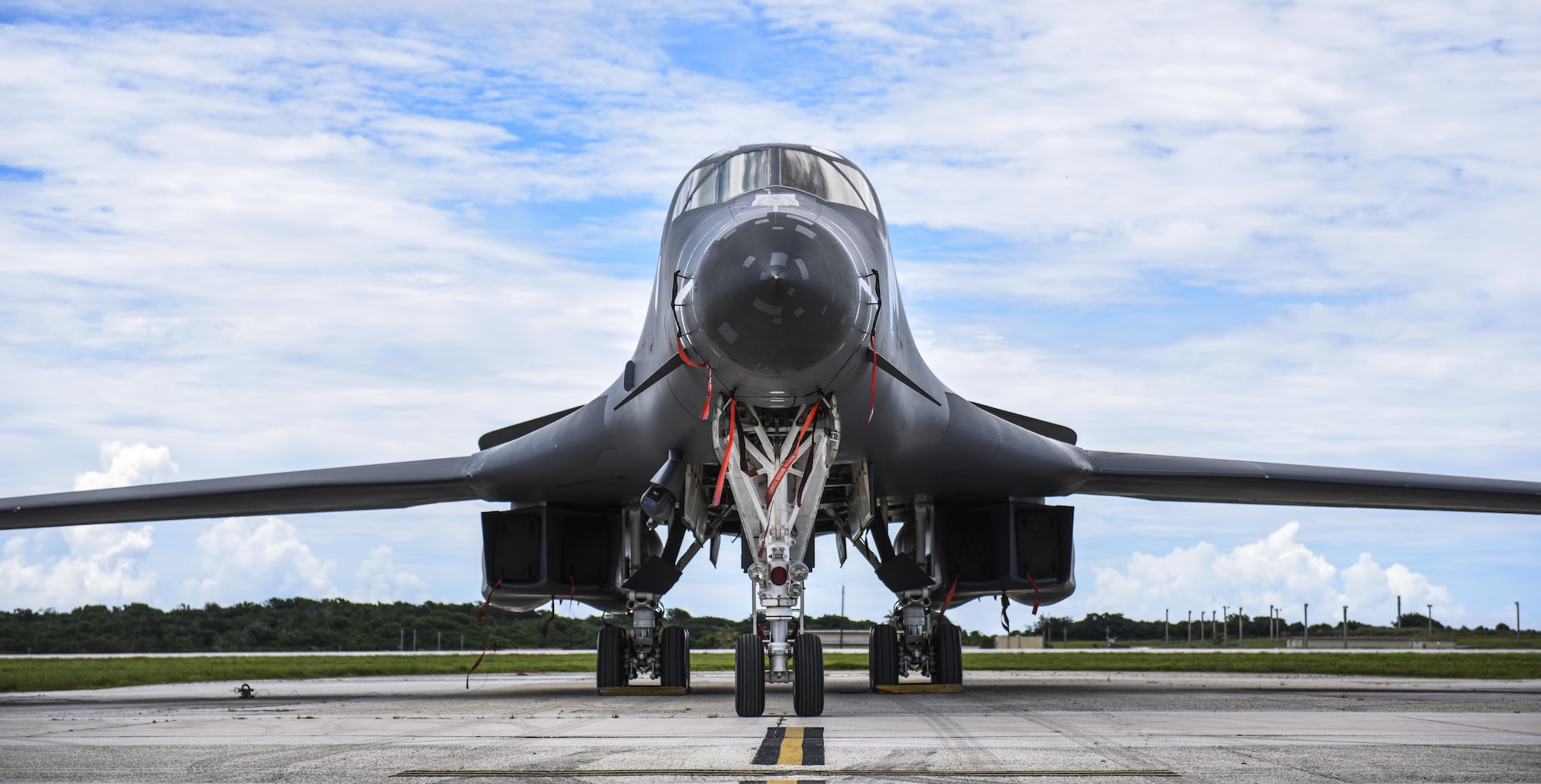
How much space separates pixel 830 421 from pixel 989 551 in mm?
5477

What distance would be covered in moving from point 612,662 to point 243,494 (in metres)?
4.51

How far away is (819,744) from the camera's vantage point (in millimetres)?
6340

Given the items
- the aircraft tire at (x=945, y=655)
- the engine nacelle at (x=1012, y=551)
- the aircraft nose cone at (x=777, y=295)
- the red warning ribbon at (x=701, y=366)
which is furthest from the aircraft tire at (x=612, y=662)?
the aircraft nose cone at (x=777, y=295)

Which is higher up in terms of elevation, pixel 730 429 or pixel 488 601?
pixel 730 429

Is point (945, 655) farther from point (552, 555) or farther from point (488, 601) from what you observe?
point (488, 601)

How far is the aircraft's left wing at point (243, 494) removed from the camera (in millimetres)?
13914

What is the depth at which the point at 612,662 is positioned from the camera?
1355 centimetres

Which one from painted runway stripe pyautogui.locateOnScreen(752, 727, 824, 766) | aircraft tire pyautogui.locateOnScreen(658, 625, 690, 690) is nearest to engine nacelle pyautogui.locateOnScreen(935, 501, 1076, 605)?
aircraft tire pyautogui.locateOnScreen(658, 625, 690, 690)

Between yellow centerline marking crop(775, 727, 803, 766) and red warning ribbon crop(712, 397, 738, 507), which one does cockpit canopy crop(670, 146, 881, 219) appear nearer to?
red warning ribbon crop(712, 397, 738, 507)

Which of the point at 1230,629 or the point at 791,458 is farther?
the point at 1230,629

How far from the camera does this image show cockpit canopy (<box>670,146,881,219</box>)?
913 centimetres

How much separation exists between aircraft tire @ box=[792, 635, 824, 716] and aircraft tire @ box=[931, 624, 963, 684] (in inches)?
215

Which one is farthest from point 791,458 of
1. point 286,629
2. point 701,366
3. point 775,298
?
point 286,629

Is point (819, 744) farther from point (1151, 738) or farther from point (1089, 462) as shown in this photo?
point (1089, 462)
